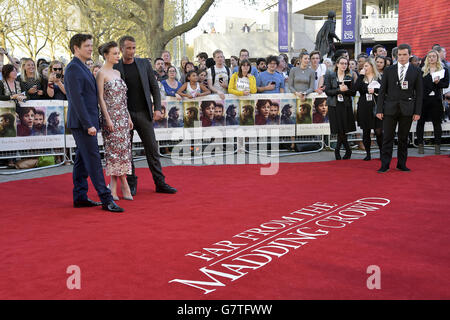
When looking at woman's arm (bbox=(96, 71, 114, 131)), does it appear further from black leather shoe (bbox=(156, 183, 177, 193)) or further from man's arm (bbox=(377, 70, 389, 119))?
man's arm (bbox=(377, 70, 389, 119))

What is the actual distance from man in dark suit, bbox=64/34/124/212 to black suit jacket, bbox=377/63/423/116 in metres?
5.00

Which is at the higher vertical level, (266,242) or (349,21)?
(349,21)

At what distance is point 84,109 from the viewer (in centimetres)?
596

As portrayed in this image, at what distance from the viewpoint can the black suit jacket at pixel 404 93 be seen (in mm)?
8570

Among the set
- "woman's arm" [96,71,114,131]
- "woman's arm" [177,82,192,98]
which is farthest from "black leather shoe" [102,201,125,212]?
"woman's arm" [177,82,192,98]

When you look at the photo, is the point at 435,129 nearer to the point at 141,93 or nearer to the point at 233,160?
the point at 233,160

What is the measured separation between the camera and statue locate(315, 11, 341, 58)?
666 inches

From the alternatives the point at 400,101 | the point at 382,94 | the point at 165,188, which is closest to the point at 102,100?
the point at 165,188

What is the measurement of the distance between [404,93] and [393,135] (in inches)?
28.6

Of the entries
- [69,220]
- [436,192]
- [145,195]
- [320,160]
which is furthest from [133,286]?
[320,160]

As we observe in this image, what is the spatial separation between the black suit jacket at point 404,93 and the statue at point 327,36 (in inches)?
341

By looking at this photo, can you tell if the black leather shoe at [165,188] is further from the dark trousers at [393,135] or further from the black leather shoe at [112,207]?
the dark trousers at [393,135]

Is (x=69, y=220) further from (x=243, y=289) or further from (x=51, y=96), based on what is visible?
(x=51, y=96)

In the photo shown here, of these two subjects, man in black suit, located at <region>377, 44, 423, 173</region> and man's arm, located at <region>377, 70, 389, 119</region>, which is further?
man's arm, located at <region>377, 70, 389, 119</region>
